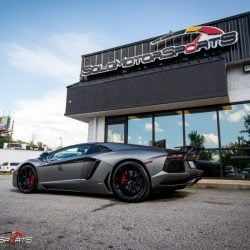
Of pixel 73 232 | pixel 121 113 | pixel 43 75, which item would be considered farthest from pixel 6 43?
pixel 73 232

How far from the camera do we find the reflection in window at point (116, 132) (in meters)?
9.99

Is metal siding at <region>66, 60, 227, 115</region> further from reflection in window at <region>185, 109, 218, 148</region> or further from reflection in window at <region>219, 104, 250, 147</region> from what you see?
reflection in window at <region>219, 104, 250, 147</region>

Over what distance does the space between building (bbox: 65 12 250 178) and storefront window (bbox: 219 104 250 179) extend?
0.10ft

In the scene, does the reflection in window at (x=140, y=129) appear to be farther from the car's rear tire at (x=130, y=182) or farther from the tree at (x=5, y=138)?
the tree at (x=5, y=138)

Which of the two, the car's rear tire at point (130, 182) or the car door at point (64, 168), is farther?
the car door at point (64, 168)

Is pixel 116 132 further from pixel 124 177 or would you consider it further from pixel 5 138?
pixel 5 138

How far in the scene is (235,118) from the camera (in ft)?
26.0

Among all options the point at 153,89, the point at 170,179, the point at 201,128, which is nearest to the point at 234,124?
the point at 201,128

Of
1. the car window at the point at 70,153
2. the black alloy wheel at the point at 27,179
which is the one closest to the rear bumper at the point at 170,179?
the car window at the point at 70,153

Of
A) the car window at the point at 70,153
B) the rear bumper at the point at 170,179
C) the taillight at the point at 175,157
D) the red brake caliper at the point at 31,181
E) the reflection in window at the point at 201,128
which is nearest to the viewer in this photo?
the rear bumper at the point at 170,179

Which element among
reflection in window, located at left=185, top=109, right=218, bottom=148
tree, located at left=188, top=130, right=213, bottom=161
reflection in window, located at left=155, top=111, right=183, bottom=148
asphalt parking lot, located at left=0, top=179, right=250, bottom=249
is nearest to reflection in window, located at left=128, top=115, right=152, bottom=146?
reflection in window, located at left=155, top=111, right=183, bottom=148

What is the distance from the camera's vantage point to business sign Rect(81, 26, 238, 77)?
8094 millimetres

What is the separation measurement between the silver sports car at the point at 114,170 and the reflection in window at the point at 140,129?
5.09 meters

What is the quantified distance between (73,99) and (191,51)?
568 centimetres
